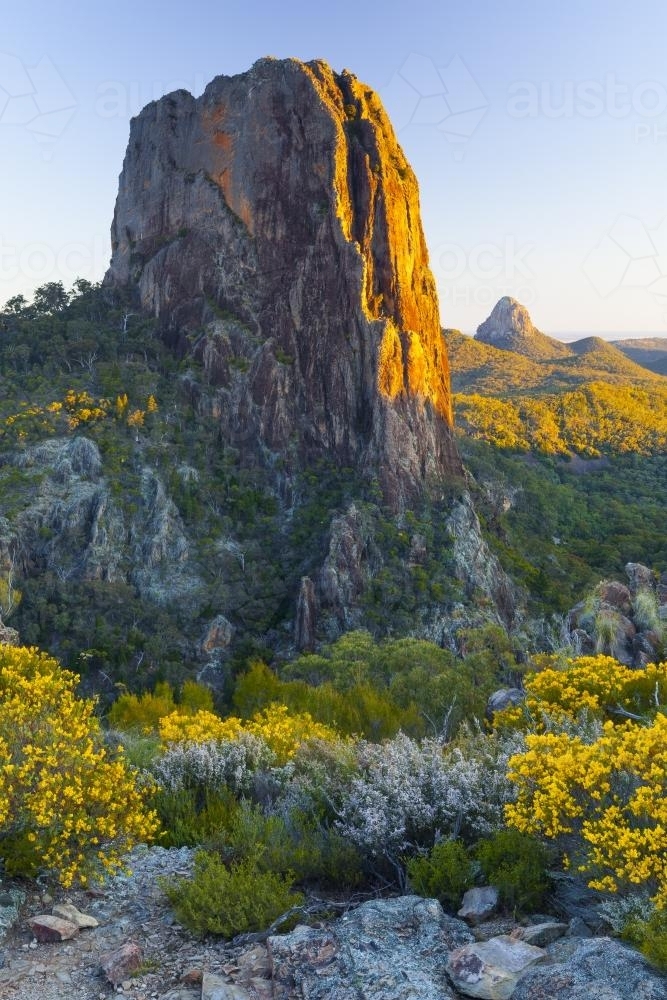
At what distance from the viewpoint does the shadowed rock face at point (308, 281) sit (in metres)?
69.9

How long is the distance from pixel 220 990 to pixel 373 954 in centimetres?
121

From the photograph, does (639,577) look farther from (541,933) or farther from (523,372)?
(523,372)

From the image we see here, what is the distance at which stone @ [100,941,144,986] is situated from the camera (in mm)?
5906

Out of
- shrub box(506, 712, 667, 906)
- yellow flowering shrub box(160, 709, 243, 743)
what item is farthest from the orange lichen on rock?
shrub box(506, 712, 667, 906)

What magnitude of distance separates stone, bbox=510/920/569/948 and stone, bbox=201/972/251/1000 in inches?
86.8

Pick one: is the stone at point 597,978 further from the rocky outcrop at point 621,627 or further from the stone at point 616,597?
the stone at point 616,597

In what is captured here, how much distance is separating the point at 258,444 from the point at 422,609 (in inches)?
934

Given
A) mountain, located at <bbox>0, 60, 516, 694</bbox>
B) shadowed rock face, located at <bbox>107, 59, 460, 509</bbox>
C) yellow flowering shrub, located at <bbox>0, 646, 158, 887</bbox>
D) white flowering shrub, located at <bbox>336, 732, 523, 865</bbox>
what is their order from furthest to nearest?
shadowed rock face, located at <bbox>107, 59, 460, 509</bbox>, mountain, located at <bbox>0, 60, 516, 694</bbox>, white flowering shrub, located at <bbox>336, 732, 523, 865</bbox>, yellow flowering shrub, located at <bbox>0, 646, 158, 887</bbox>

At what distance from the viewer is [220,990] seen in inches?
221

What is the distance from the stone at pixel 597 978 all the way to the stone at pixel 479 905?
120 cm

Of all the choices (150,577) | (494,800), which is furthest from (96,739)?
(150,577)

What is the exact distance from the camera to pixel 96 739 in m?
9.55

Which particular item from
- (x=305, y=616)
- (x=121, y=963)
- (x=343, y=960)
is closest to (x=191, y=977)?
(x=121, y=963)

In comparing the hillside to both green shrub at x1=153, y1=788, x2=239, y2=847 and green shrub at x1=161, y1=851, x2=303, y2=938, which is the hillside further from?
green shrub at x1=161, y1=851, x2=303, y2=938
